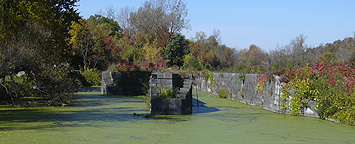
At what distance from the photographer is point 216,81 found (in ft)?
61.0

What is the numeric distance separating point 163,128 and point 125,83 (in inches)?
404

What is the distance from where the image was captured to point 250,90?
1335 cm

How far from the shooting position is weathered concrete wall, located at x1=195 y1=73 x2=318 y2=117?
1090cm

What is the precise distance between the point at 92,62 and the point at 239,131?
2129cm

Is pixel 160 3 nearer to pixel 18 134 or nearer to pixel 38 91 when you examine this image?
pixel 38 91

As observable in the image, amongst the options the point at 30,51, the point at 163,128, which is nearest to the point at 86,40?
the point at 30,51

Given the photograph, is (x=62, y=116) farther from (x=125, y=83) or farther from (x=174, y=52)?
(x=174, y=52)

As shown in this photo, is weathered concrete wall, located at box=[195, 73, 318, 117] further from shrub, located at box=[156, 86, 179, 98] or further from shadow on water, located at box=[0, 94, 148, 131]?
shadow on water, located at box=[0, 94, 148, 131]

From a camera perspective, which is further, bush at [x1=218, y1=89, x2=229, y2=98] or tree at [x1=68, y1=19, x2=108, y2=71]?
tree at [x1=68, y1=19, x2=108, y2=71]

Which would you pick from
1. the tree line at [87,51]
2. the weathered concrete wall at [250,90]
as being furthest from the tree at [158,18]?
the weathered concrete wall at [250,90]

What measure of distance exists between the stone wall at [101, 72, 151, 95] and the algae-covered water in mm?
6989

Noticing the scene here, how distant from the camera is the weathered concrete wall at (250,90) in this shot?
1090cm

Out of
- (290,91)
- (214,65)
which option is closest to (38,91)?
(290,91)

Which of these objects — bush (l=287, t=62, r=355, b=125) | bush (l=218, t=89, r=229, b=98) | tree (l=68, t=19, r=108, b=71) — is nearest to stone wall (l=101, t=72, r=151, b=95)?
bush (l=218, t=89, r=229, b=98)
